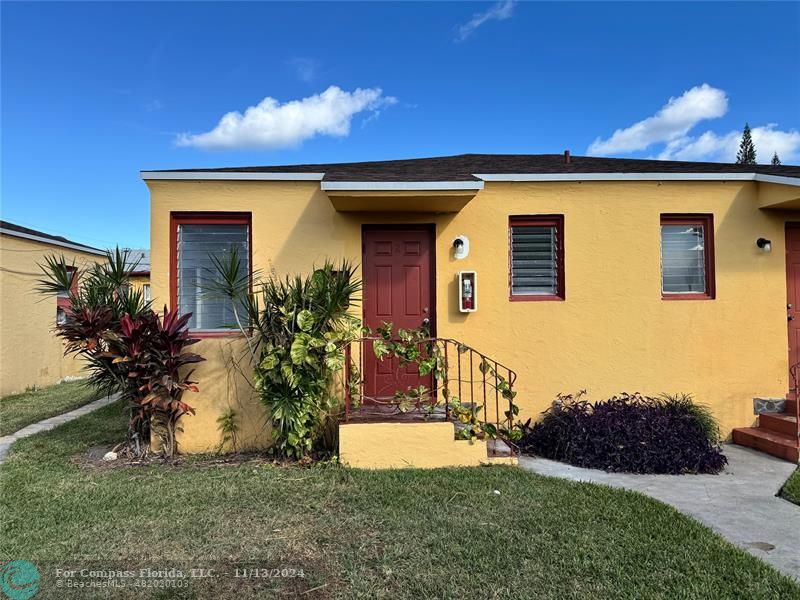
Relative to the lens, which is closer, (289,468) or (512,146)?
(289,468)

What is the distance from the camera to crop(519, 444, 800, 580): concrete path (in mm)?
3184

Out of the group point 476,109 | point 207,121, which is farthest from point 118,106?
point 476,109

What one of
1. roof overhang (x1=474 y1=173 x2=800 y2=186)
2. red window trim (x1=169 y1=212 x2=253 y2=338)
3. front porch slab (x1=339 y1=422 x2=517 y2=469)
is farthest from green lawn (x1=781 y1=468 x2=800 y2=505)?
red window trim (x1=169 y1=212 x2=253 y2=338)

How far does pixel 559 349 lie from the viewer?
5793 mm

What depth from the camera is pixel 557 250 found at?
592 cm

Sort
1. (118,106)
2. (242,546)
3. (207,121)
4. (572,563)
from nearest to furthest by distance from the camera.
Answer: (572,563) → (242,546) → (118,106) → (207,121)

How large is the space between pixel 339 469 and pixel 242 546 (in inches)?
60.1

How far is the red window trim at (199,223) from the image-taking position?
549cm

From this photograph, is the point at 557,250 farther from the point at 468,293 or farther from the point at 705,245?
the point at 705,245

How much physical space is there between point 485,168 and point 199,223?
3.98 m

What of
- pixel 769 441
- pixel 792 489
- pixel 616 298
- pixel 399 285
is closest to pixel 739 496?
pixel 792 489

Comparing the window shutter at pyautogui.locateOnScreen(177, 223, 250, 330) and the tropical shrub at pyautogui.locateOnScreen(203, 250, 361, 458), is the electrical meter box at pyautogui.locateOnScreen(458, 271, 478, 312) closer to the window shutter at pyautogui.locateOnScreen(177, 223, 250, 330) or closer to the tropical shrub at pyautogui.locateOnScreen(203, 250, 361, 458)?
the tropical shrub at pyautogui.locateOnScreen(203, 250, 361, 458)

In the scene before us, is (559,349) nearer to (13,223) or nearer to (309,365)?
(309,365)

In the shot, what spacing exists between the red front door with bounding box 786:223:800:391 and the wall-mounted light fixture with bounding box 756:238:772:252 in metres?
0.37
